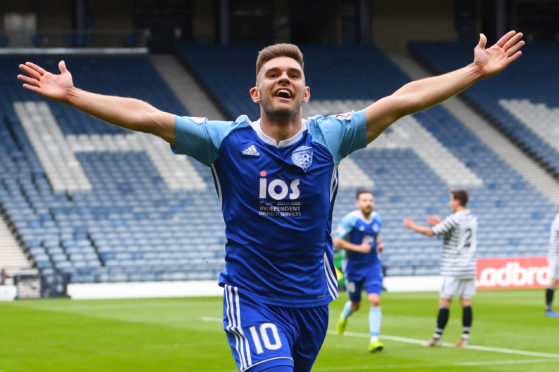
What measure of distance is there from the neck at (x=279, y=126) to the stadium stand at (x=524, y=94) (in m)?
33.1

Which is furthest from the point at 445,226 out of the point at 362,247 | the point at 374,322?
the point at 374,322

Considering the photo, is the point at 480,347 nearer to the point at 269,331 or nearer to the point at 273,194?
the point at 269,331

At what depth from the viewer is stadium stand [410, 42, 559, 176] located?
39219 millimetres

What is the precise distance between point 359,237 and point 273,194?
9.42 m

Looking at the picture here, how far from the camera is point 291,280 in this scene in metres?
5.56

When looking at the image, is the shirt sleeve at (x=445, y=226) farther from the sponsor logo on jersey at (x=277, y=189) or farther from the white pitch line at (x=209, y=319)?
the sponsor logo on jersey at (x=277, y=189)

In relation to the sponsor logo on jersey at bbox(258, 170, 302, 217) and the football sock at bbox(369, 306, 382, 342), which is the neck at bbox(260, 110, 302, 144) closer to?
the sponsor logo on jersey at bbox(258, 170, 302, 217)

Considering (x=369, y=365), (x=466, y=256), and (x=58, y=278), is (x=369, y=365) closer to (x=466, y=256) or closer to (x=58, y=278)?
(x=466, y=256)

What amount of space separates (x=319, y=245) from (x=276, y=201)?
393 mm

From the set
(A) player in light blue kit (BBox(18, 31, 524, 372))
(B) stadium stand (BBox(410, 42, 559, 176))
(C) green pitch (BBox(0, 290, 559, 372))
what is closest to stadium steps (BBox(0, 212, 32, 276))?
(C) green pitch (BBox(0, 290, 559, 372))

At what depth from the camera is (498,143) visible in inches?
1553

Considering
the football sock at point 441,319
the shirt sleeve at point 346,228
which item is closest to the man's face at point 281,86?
the shirt sleeve at point 346,228

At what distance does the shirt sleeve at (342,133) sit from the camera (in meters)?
5.66

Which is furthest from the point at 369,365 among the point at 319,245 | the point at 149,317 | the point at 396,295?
the point at 396,295
